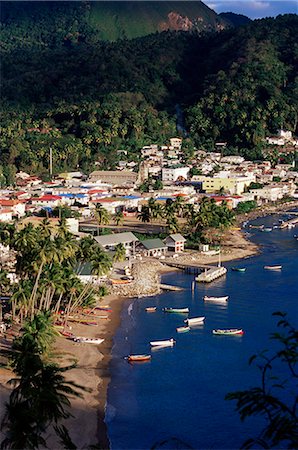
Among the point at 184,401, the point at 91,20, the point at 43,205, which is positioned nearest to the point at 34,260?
the point at 184,401

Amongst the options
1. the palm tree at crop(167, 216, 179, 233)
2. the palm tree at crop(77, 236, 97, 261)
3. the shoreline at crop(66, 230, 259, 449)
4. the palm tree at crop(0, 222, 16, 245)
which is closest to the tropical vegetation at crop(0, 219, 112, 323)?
the palm tree at crop(77, 236, 97, 261)

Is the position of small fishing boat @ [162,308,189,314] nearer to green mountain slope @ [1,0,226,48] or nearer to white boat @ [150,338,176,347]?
white boat @ [150,338,176,347]

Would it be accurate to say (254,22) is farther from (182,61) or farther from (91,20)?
(91,20)

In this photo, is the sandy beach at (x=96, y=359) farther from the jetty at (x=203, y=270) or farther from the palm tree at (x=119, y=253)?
the palm tree at (x=119, y=253)

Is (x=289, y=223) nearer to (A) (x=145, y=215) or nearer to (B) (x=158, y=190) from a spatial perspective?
(A) (x=145, y=215)

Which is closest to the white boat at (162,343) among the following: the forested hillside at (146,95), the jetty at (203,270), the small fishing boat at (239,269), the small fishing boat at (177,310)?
the small fishing boat at (177,310)
